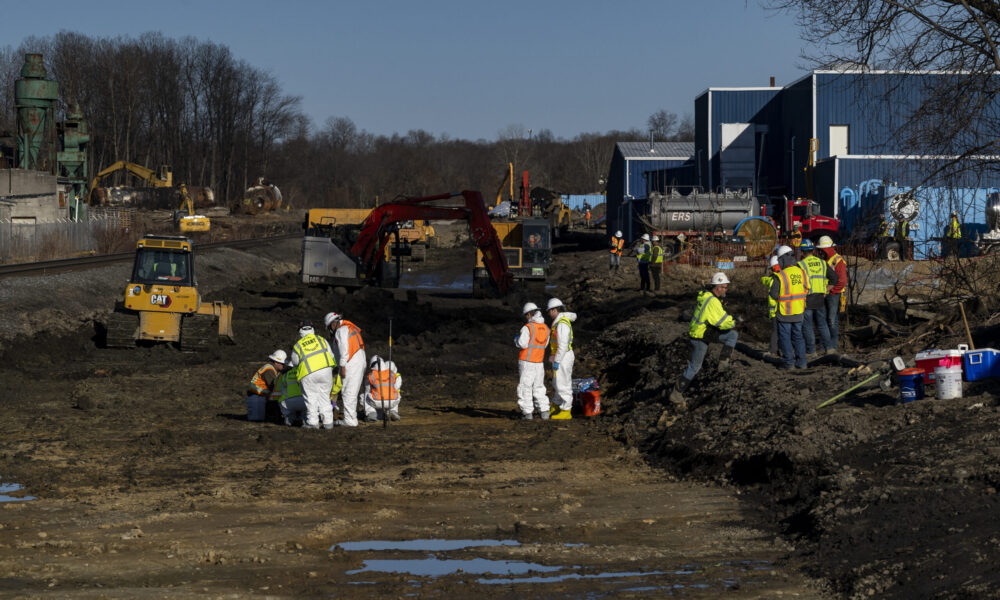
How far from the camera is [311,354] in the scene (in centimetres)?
1471

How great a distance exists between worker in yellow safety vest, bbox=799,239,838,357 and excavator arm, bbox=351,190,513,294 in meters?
12.2

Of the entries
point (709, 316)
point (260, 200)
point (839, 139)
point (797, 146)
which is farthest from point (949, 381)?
point (260, 200)

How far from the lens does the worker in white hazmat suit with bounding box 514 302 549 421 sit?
15562 millimetres

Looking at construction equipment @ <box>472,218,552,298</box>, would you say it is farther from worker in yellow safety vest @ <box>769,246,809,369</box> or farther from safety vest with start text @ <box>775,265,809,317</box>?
safety vest with start text @ <box>775,265,809,317</box>

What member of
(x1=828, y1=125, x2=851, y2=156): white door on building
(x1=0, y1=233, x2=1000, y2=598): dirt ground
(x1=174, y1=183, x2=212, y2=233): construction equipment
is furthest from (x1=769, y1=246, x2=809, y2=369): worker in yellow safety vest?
(x1=174, y1=183, x2=212, y2=233): construction equipment

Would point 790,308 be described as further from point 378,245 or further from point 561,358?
point 378,245

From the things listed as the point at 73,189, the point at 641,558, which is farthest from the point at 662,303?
the point at 73,189

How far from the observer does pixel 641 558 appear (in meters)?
8.66

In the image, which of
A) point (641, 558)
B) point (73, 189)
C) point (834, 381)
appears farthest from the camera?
point (73, 189)

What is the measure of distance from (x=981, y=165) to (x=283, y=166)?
12805 cm

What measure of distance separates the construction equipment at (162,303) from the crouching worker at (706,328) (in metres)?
10.9

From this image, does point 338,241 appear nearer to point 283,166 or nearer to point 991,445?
point 991,445

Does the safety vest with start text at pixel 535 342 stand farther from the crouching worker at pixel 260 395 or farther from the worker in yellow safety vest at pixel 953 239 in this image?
the worker in yellow safety vest at pixel 953 239

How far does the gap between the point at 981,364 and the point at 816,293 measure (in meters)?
4.58
